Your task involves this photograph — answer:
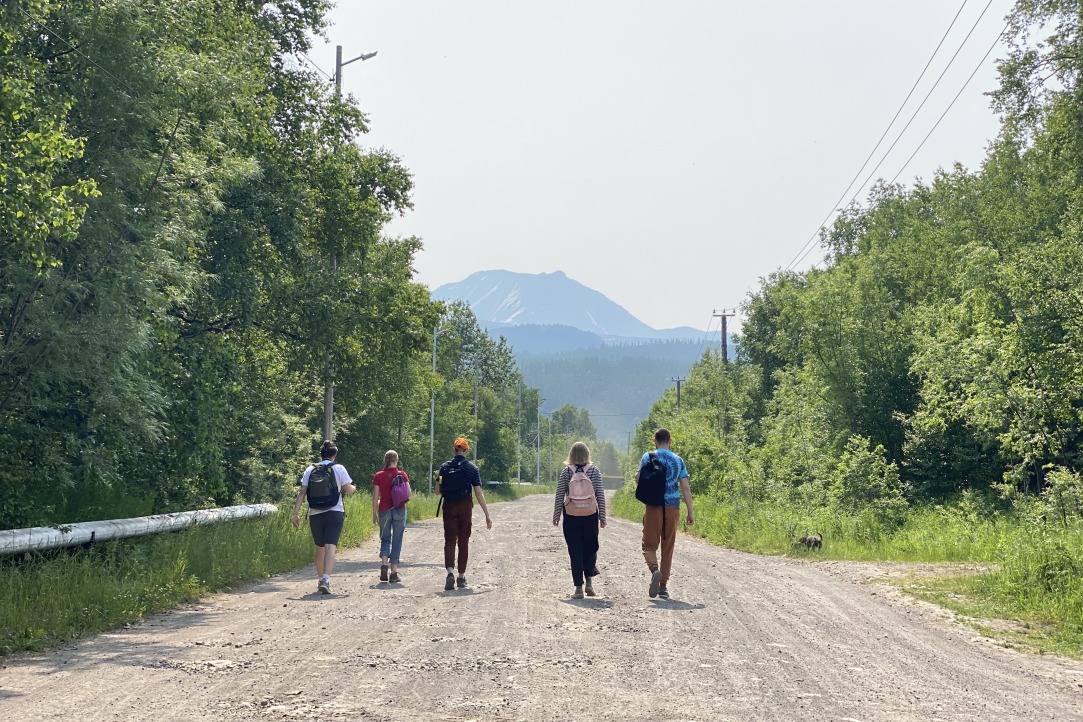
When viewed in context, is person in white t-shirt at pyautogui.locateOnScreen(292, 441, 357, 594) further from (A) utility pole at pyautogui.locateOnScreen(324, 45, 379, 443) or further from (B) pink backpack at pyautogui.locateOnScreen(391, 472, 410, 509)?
(A) utility pole at pyautogui.locateOnScreen(324, 45, 379, 443)

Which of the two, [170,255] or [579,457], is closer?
[579,457]

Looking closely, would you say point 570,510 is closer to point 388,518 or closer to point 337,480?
point 337,480

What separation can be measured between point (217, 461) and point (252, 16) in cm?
1403

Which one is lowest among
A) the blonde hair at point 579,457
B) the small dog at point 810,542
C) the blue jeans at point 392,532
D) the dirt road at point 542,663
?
the small dog at point 810,542

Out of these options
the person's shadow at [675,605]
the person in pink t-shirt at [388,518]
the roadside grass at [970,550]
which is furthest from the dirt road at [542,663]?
the person in pink t-shirt at [388,518]

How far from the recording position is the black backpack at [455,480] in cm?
1355

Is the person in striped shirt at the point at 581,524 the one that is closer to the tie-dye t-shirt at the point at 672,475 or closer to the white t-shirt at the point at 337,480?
the tie-dye t-shirt at the point at 672,475

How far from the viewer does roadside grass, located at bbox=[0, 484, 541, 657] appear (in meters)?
9.23

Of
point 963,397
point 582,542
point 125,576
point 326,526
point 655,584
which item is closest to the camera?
point 125,576

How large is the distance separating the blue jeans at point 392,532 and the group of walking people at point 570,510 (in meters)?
0.02

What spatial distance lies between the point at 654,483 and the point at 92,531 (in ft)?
24.1

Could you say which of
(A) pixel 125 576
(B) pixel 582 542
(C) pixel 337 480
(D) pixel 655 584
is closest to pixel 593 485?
(B) pixel 582 542

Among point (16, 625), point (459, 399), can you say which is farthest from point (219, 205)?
point (459, 399)

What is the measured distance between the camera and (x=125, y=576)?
1155 cm
